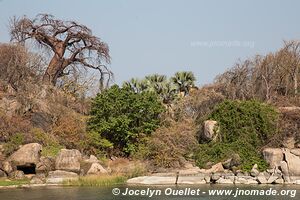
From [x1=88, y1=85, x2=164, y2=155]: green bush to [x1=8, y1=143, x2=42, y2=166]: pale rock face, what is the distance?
19.6 ft

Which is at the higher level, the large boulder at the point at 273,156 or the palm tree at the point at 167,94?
the palm tree at the point at 167,94

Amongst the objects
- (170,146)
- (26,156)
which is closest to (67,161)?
(26,156)

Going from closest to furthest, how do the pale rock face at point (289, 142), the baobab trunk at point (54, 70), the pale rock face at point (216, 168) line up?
the pale rock face at point (216, 168) → the pale rock face at point (289, 142) → the baobab trunk at point (54, 70)

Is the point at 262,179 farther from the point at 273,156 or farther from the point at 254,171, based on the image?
the point at 273,156

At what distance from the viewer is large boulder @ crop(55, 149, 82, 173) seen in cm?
2908

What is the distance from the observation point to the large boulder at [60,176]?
88.3 feet

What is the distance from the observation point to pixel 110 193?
73.7ft

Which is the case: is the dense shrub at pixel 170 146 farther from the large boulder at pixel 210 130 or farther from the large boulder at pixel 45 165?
the large boulder at pixel 45 165

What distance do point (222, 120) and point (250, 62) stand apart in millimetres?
9083

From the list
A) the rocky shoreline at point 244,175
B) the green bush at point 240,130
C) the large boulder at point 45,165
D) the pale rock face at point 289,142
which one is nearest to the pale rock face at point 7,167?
the large boulder at point 45,165

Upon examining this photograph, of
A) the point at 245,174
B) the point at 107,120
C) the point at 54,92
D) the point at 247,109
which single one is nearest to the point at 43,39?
the point at 54,92

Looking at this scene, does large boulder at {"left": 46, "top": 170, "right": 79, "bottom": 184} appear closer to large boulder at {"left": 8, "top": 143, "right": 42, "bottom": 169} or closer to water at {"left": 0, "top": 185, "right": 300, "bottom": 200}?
large boulder at {"left": 8, "top": 143, "right": 42, "bottom": 169}

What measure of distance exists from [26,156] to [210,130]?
12706 mm

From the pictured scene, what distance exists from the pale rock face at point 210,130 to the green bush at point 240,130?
1.14 ft
